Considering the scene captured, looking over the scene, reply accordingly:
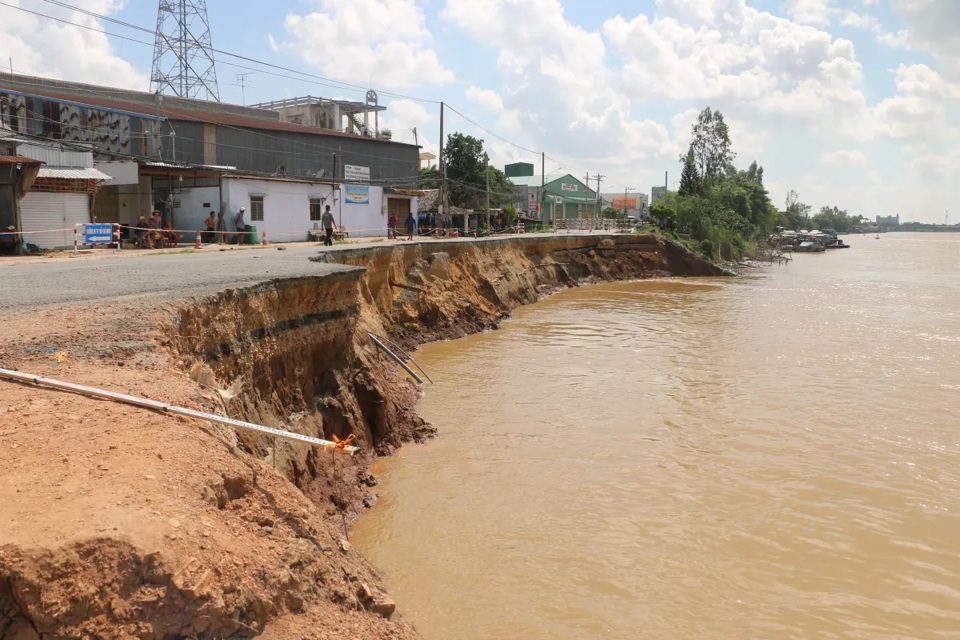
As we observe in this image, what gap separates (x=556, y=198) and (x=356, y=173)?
3684 centimetres

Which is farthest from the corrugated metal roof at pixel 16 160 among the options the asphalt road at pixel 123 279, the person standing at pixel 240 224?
the person standing at pixel 240 224

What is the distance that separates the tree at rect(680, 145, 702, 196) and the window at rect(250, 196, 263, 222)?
126 feet

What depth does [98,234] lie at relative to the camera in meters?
22.0

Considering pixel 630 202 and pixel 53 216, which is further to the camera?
pixel 630 202

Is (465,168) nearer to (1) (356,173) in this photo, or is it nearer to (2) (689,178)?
(1) (356,173)

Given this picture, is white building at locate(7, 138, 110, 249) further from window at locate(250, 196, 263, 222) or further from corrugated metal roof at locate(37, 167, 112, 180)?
window at locate(250, 196, 263, 222)

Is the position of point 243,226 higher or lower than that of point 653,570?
higher

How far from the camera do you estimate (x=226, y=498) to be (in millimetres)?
4277

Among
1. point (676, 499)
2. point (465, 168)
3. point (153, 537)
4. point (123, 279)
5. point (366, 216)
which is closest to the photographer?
point (153, 537)

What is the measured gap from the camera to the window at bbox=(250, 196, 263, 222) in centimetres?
3023

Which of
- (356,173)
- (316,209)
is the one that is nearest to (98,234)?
(316,209)

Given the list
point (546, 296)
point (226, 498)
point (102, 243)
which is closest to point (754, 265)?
point (546, 296)

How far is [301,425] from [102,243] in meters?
16.4

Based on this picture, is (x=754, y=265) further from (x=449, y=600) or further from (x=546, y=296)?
(x=449, y=600)
